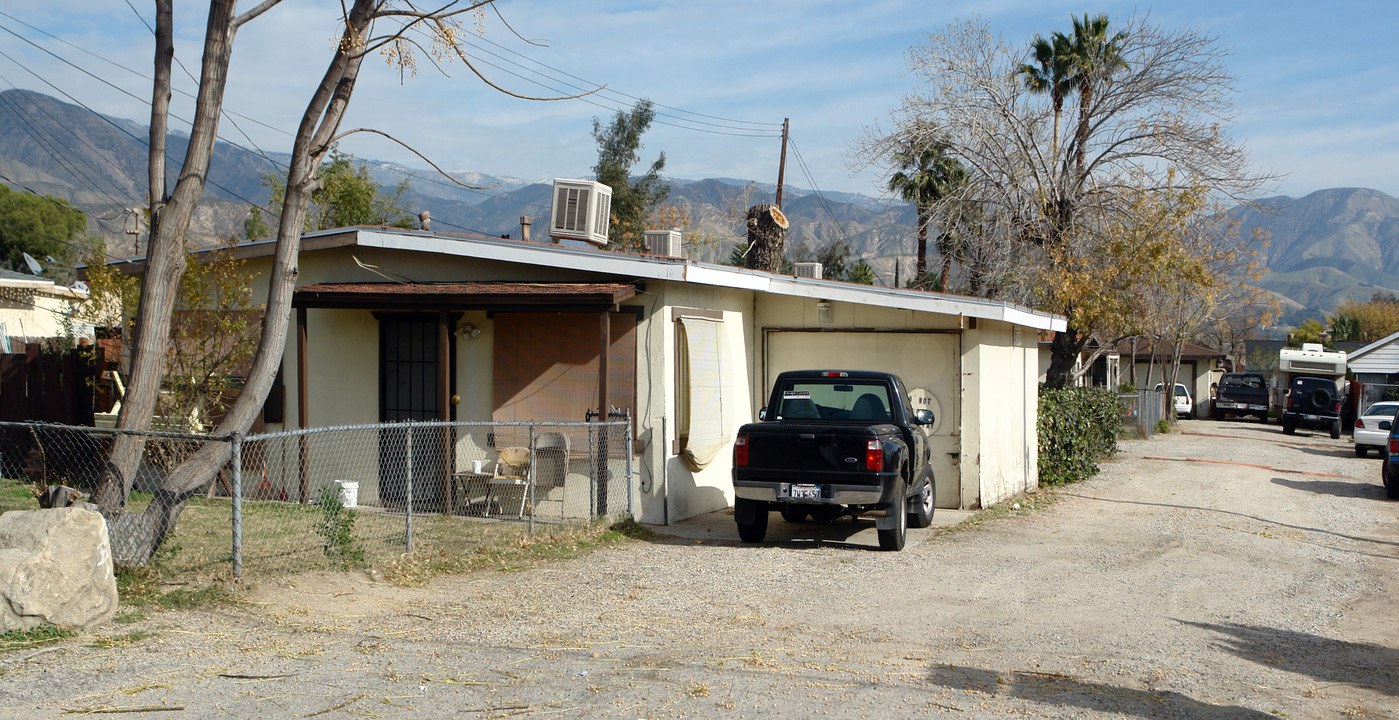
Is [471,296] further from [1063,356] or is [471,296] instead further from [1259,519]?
[1063,356]

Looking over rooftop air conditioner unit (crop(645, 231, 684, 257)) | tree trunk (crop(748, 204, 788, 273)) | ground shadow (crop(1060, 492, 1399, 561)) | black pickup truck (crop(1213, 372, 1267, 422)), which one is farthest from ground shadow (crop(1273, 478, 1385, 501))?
black pickup truck (crop(1213, 372, 1267, 422))

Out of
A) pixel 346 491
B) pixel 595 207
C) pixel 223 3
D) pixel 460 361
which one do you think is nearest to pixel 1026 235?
pixel 595 207

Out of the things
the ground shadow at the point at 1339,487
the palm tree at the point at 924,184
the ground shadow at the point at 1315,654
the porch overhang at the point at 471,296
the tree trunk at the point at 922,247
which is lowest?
the ground shadow at the point at 1339,487

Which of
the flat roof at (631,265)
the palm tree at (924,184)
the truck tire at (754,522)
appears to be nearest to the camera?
the truck tire at (754,522)

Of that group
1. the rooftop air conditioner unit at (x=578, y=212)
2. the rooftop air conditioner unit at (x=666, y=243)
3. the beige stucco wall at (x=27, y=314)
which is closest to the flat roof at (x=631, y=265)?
the rooftop air conditioner unit at (x=578, y=212)

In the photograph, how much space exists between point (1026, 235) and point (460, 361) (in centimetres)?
1445

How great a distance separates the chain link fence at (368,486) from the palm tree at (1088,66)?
15.5 m

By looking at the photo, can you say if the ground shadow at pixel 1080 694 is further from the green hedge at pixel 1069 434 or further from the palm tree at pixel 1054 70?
the palm tree at pixel 1054 70

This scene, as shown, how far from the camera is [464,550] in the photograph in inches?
374

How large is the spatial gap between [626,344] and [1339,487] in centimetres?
1317

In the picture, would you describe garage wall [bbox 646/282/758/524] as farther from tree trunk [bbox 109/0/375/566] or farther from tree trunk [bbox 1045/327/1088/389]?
tree trunk [bbox 1045/327/1088/389]

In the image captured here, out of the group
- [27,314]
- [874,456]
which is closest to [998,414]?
[874,456]

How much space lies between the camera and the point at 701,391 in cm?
1227

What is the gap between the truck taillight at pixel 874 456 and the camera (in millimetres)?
9781
